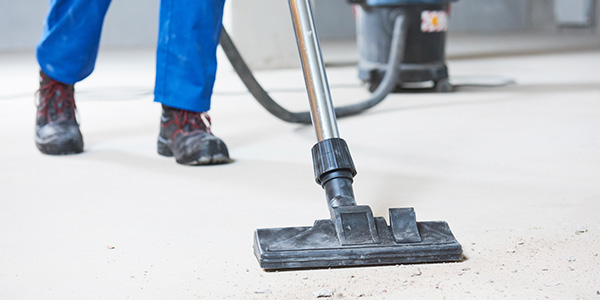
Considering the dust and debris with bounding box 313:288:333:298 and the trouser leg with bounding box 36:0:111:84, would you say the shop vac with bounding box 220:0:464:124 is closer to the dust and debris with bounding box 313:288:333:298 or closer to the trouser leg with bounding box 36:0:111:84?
the trouser leg with bounding box 36:0:111:84

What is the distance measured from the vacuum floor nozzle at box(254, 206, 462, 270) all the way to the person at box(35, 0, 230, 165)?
575 millimetres

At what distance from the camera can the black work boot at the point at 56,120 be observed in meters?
1.51

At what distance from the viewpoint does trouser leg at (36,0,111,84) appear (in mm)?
1470

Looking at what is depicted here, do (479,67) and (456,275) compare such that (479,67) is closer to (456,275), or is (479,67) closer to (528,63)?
(528,63)

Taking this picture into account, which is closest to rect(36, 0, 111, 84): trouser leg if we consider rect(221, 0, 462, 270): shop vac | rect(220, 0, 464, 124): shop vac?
rect(221, 0, 462, 270): shop vac

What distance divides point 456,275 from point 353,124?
1.14 meters

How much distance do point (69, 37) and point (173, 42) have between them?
11.1 inches

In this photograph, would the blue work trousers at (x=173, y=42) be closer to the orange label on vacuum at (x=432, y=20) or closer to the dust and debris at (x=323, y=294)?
the dust and debris at (x=323, y=294)

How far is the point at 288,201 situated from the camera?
3.69ft

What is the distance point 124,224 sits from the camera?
1010 millimetres

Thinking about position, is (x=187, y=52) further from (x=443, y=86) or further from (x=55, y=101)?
(x=443, y=86)

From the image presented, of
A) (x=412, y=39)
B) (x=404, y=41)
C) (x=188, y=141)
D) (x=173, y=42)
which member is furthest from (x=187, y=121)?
(x=412, y=39)

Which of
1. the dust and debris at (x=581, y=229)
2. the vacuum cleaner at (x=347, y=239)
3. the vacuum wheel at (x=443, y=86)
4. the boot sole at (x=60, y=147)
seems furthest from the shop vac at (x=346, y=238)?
the vacuum wheel at (x=443, y=86)

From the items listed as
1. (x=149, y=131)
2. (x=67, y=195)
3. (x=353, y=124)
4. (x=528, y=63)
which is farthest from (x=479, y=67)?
(x=67, y=195)
